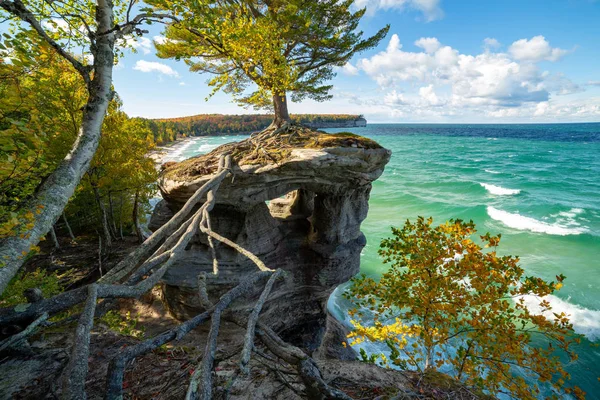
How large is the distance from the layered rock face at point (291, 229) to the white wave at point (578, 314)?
10755 millimetres

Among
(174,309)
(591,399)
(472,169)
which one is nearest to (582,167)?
(472,169)

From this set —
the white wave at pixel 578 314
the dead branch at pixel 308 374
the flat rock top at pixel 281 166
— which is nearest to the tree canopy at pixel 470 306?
the flat rock top at pixel 281 166

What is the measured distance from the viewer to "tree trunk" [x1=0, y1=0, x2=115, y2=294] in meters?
2.70

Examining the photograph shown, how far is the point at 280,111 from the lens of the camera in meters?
10.5

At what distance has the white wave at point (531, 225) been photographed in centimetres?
2469

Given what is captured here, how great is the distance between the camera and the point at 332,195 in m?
10.5

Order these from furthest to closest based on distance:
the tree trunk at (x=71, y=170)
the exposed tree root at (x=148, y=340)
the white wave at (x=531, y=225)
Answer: the white wave at (x=531, y=225) < the tree trunk at (x=71, y=170) < the exposed tree root at (x=148, y=340)

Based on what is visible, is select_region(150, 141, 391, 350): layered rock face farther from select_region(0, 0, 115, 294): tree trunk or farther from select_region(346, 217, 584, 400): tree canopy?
select_region(0, 0, 115, 294): tree trunk

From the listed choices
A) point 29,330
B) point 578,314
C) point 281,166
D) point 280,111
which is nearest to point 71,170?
point 29,330

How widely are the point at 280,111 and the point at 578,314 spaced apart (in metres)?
20.1

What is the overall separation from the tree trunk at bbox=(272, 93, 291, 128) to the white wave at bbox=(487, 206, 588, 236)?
1068 inches

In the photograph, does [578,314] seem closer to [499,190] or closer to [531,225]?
[531,225]

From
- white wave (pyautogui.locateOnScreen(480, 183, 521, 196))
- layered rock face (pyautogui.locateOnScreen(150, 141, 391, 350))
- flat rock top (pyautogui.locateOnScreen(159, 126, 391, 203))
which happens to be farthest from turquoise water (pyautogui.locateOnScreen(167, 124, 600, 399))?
flat rock top (pyautogui.locateOnScreen(159, 126, 391, 203))

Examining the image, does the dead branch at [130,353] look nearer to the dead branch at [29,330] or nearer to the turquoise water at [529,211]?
the dead branch at [29,330]
